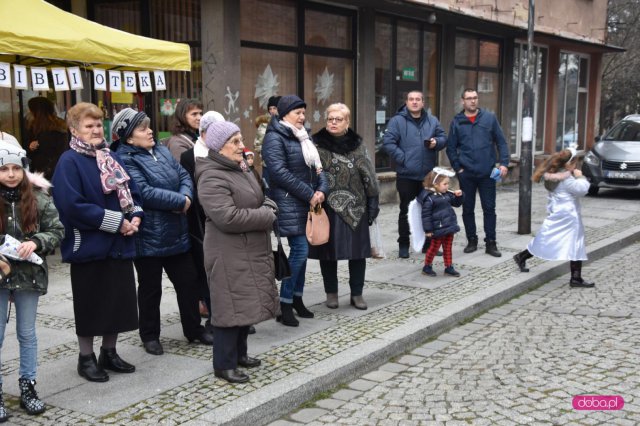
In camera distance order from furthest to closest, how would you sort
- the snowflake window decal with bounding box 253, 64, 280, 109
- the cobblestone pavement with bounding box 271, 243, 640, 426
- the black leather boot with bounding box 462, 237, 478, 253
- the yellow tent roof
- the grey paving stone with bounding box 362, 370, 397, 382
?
the snowflake window decal with bounding box 253, 64, 280, 109
the black leather boot with bounding box 462, 237, 478, 253
the yellow tent roof
the grey paving stone with bounding box 362, 370, 397, 382
the cobblestone pavement with bounding box 271, 243, 640, 426

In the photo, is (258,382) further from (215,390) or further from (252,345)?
(252,345)

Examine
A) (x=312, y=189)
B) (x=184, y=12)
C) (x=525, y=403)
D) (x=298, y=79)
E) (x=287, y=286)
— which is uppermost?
(x=184, y=12)

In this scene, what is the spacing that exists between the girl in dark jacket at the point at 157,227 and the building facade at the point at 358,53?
3.98m

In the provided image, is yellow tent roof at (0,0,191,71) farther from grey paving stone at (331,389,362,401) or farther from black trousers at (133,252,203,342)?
grey paving stone at (331,389,362,401)

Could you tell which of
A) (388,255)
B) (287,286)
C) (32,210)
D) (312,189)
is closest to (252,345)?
(287,286)

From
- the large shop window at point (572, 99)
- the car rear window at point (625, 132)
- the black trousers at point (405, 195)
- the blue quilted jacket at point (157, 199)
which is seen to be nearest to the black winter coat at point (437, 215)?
the black trousers at point (405, 195)

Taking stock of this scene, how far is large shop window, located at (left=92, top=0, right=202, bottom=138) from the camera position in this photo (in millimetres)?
10562

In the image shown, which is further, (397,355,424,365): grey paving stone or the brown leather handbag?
the brown leather handbag

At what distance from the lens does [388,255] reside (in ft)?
29.3

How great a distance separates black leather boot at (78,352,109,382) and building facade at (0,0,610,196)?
15.7ft

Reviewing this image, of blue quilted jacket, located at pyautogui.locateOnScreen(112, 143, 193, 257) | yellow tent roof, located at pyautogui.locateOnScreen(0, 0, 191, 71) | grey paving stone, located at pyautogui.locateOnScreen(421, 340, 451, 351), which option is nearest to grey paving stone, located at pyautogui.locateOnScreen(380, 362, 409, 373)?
grey paving stone, located at pyautogui.locateOnScreen(421, 340, 451, 351)

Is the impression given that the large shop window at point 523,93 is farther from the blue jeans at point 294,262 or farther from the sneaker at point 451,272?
the blue jeans at point 294,262

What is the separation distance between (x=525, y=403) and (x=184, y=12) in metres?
8.15

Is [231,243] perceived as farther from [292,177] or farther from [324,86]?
[324,86]
